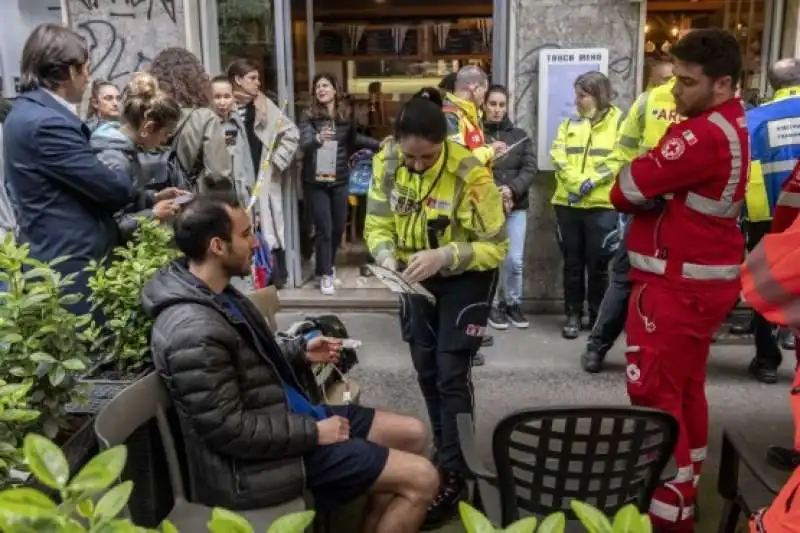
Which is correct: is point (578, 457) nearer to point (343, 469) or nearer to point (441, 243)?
point (343, 469)

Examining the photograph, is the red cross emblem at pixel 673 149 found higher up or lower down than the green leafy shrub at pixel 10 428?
higher up

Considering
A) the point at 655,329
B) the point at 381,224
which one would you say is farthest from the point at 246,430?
the point at 655,329

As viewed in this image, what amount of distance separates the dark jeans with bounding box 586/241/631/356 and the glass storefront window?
315cm

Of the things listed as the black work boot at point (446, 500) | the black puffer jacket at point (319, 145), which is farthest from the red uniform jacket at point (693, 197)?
the black puffer jacket at point (319, 145)

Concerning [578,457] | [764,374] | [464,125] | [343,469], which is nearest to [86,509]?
[578,457]

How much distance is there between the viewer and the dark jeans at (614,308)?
→ 492 centimetres

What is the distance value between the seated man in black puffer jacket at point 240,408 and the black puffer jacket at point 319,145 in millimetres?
3763

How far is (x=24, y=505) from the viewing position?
0.98 metres

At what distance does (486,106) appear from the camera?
5.74 m

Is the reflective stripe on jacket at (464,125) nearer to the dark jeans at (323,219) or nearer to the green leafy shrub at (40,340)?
the dark jeans at (323,219)

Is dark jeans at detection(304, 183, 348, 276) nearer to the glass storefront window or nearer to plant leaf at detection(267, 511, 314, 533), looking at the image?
the glass storefront window

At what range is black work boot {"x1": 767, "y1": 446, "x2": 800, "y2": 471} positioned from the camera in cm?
249

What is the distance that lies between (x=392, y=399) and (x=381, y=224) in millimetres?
1646

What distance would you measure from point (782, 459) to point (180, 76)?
353 centimetres
